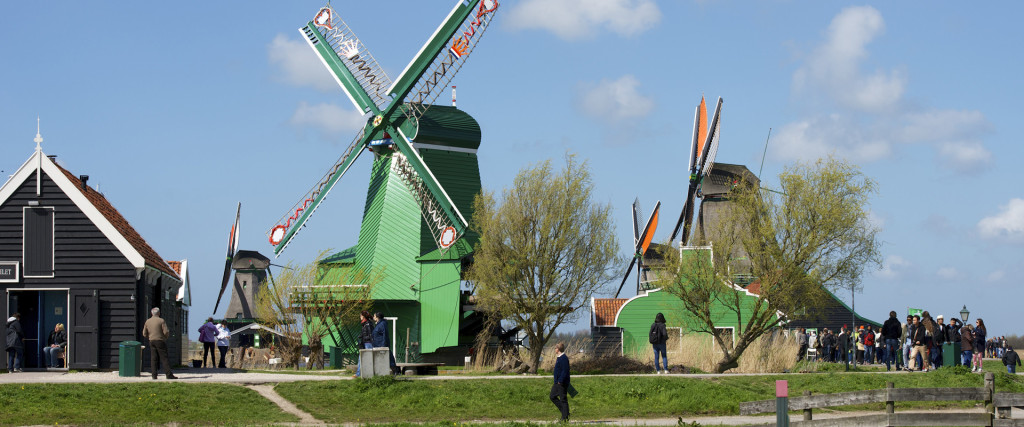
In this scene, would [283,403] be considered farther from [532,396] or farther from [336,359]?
[336,359]

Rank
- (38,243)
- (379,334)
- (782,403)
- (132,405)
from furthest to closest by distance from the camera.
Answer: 1. (38,243)
2. (379,334)
3. (132,405)
4. (782,403)

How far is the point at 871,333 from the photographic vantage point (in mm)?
37469

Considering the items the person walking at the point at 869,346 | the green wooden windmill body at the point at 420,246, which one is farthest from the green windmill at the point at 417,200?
the person walking at the point at 869,346

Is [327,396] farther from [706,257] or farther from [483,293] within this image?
[706,257]

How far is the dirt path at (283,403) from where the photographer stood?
1859 cm

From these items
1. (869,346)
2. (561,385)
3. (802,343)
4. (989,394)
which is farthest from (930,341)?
(561,385)

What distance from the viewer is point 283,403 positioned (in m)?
20.0

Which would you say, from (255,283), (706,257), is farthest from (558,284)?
(255,283)

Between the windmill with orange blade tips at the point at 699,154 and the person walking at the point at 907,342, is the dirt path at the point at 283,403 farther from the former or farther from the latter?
the windmill with orange blade tips at the point at 699,154

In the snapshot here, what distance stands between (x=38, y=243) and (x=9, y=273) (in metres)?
0.90

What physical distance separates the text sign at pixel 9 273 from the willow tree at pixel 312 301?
12569 mm

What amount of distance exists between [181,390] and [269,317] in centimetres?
1802

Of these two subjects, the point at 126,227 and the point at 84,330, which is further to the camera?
the point at 126,227

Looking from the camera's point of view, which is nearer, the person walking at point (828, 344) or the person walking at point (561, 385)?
the person walking at point (561, 385)
